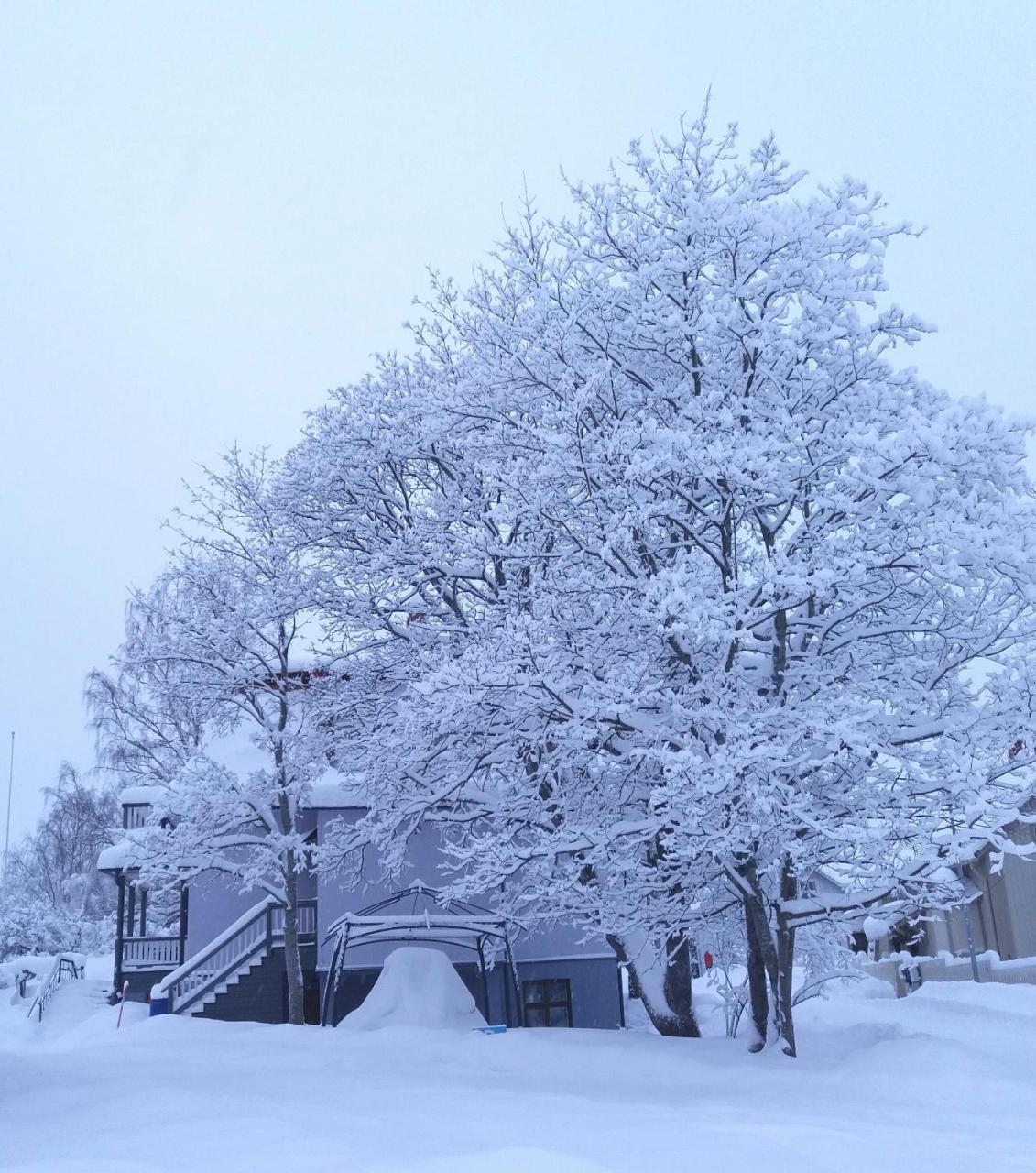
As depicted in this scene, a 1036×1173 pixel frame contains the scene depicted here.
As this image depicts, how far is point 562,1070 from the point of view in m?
11.0

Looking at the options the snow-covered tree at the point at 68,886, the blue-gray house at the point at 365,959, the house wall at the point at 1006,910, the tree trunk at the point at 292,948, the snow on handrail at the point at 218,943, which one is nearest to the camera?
the tree trunk at the point at 292,948

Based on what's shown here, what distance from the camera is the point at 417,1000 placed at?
15156 mm

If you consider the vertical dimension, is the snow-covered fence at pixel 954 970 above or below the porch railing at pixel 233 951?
below

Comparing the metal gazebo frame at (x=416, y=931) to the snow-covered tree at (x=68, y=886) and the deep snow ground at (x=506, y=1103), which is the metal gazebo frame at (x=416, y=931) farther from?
the snow-covered tree at (x=68, y=886)

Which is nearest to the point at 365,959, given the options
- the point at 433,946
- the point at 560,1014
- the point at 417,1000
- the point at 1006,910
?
the point at 433,946

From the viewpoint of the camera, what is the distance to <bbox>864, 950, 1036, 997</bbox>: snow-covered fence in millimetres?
27375

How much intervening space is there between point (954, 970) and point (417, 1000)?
24.8 m

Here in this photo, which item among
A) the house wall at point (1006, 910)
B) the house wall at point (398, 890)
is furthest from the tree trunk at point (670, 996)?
the house wall at point (1006, 910)

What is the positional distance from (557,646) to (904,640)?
13.1ft

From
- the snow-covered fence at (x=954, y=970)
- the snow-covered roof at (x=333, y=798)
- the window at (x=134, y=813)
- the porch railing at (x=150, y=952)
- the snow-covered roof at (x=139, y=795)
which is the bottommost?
the snow-covered fence at (x=954, y=970)

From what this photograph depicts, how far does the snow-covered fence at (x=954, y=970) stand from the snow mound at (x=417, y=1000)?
12.2 metres

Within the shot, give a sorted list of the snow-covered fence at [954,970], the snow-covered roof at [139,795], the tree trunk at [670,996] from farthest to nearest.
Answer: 1. the snow-covered fence at [954,970]
2. the snow-covered roof at [139,795]
3. the tree trunk at [670,996]

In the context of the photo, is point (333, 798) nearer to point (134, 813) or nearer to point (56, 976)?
point (134, 813)

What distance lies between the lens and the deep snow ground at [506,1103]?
594 centimetres
